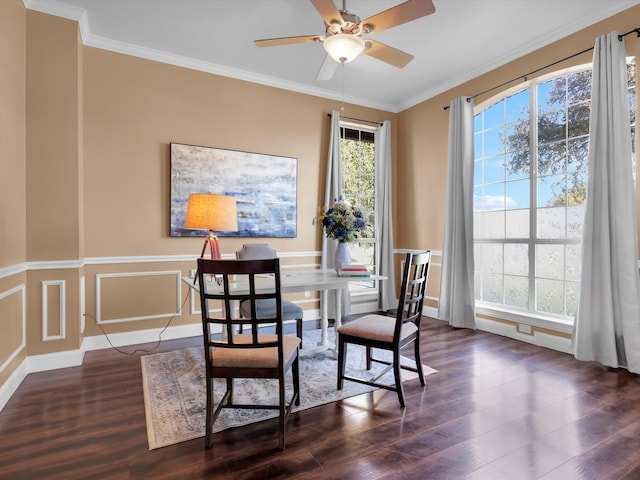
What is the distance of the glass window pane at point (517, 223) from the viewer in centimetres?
386

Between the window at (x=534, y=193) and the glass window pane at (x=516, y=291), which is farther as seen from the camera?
the glass window pane at (x=516, y=291)

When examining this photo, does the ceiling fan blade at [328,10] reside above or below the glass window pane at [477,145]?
above

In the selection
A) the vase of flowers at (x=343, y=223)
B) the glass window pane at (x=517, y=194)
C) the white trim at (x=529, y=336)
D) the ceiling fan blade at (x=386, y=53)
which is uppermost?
the ceiling fan blade at (x=386, y=53)

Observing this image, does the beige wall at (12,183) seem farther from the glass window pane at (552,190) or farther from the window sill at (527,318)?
the glass window pane at (552,190)

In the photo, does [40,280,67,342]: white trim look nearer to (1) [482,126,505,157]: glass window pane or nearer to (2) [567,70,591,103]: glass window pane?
(1) [482,126,505,157]: glass window pane

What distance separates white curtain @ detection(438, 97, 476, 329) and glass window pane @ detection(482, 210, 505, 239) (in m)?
0.26

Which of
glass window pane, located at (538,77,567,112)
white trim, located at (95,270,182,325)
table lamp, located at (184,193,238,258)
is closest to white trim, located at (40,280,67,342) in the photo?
white trim, located at (95,270,182,325)

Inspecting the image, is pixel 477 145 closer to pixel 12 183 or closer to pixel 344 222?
pixel 344 222

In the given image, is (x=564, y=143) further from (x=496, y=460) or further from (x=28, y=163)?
(x=28, y=163)

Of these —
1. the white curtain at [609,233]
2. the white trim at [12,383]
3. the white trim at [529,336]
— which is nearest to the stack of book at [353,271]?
the white curtain at [609,233]

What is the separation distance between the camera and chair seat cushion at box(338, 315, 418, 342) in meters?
2.36

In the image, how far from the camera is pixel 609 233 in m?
2.93

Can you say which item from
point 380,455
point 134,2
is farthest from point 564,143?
point 134,2

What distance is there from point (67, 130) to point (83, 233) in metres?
0.97
